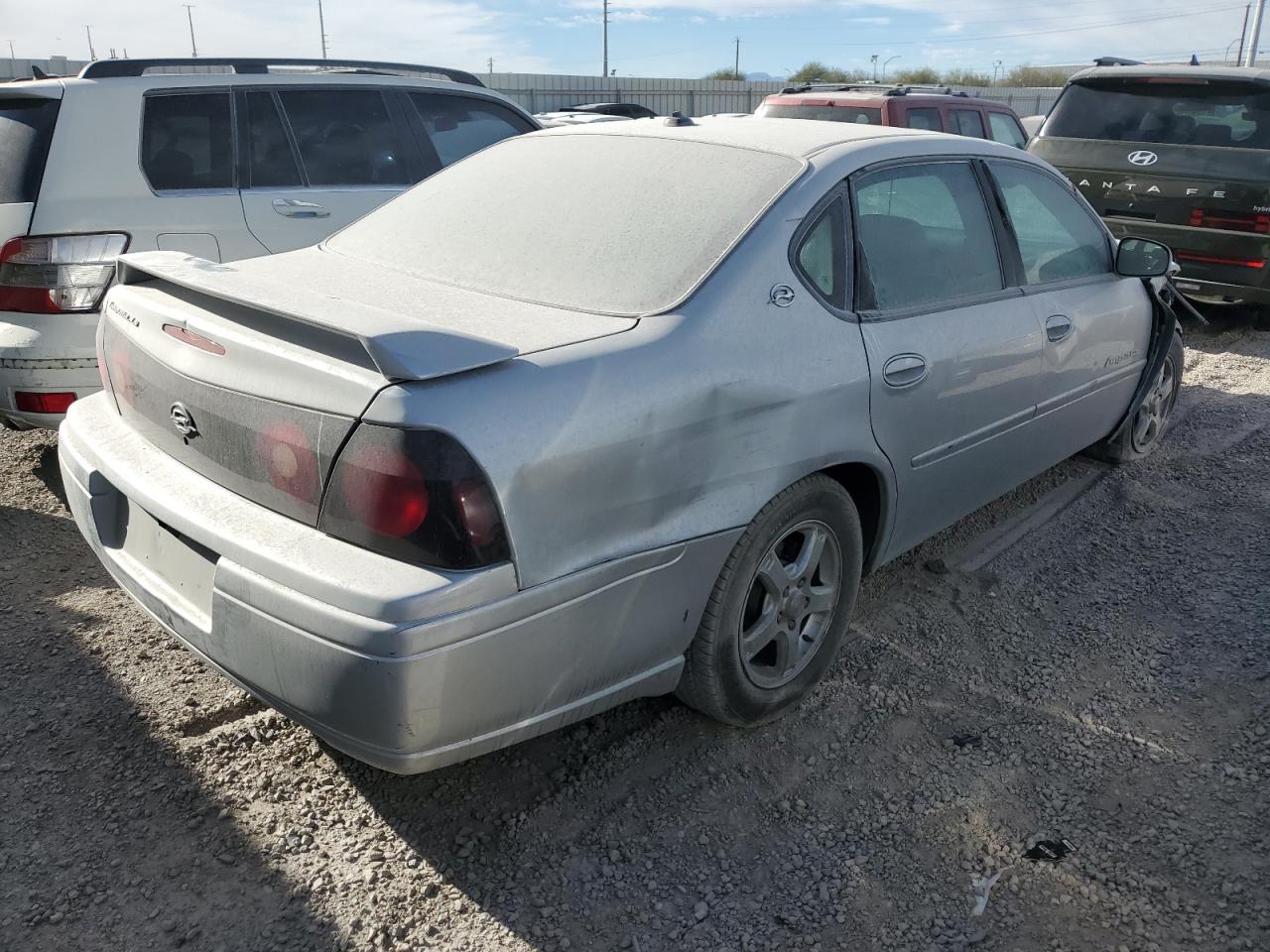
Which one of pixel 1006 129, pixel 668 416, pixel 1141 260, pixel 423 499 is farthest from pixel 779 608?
pixel 1006 129

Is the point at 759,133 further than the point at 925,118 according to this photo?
No

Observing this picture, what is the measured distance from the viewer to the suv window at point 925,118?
8.98 metres

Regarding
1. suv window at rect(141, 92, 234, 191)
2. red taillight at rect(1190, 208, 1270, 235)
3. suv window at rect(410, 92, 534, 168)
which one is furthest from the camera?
red taillight at rect(1190, 208, 1270, 235)

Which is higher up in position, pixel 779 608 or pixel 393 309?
pixel 393 309

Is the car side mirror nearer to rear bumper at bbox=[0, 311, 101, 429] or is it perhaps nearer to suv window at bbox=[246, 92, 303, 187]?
suv window at bbox=[246, 92, 303, 187]

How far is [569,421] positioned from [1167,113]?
7.48 m

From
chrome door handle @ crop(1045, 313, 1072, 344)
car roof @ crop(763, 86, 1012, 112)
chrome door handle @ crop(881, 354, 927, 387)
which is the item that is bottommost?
chrome door handle @ crop(1045, 313, 1072, 344)

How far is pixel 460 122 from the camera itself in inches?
237

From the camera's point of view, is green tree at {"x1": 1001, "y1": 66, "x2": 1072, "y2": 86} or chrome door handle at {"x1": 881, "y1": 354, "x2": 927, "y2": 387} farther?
green tree at {"x1": 1001, "y1": 66, "x2": 1072, "y2": 86}

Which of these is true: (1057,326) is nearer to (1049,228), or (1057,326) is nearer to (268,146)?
(1049,228)

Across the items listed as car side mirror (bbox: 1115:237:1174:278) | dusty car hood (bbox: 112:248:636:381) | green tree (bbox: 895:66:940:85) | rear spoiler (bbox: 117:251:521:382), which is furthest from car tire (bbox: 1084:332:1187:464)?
green tree (bbox: 895:66:940:85)

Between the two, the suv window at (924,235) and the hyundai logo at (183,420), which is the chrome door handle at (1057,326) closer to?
the suv window at (924,235)

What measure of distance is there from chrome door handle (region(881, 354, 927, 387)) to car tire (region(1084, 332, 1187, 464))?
2264mm

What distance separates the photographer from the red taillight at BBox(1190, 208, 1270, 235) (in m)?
7.26
